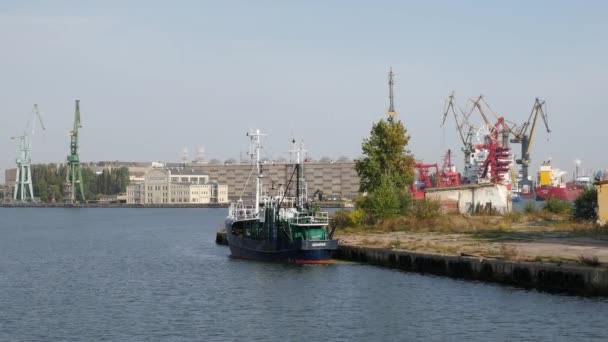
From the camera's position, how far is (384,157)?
90.6m

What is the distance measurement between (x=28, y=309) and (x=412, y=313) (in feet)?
58.7

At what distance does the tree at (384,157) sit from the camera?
89.6m

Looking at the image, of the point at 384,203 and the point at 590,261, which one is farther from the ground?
the point at 384,203

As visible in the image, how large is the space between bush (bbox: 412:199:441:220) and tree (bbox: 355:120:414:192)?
19.1 feet

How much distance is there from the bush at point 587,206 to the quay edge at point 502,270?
24507 mm

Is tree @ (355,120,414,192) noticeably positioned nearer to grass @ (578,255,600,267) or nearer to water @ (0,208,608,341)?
water @ (0,208,608,341)

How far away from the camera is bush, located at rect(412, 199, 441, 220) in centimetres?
8056

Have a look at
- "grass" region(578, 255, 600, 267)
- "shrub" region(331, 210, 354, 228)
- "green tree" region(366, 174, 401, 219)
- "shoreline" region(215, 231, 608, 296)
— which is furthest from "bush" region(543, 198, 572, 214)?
"grass" region(578, 255, 600, 267)

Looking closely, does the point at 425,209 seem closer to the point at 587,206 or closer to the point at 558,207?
the point at 587,206

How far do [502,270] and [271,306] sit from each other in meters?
→ 12.3

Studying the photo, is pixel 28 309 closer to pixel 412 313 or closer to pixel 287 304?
pixel 287 304

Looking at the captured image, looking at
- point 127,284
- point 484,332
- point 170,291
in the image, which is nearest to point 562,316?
point 484,332

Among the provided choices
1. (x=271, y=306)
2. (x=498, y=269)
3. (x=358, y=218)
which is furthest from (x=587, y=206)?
(x=271, y=306)

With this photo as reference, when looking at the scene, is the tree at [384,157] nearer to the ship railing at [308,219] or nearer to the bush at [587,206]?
the bush at [587,206]
